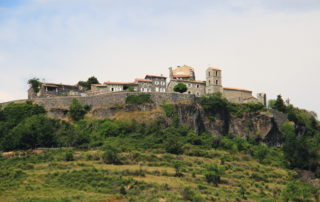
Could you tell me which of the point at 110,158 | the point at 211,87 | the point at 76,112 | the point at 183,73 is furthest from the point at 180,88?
the point at 110,158

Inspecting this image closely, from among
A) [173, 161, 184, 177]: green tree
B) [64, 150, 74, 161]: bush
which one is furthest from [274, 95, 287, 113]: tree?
[64, 150, 74, 161]: bush

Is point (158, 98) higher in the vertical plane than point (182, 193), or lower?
higher

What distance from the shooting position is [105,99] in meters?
89.9

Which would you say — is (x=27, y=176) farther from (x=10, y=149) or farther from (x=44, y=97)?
(x=44, y=97)

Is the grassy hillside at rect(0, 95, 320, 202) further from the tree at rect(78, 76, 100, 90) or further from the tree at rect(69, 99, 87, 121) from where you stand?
the tree at rect(78, 76, 100, 90)

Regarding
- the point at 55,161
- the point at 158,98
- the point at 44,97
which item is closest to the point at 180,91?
the point at 158,98

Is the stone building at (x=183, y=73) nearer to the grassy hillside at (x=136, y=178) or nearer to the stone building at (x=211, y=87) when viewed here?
the stone building at (x=211, y=87)

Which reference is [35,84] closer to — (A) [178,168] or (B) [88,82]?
(B) [88,82]

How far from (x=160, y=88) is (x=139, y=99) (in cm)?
1305

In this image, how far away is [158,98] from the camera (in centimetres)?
8950

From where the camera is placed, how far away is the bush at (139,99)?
290 ft

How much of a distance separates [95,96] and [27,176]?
26.9 m

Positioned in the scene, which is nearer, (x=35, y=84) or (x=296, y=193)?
(x=296, y=193)

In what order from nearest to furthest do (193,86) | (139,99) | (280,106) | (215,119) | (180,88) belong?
(139,99) < (215,119) < (180,88) < (193,86) < (280,106)
